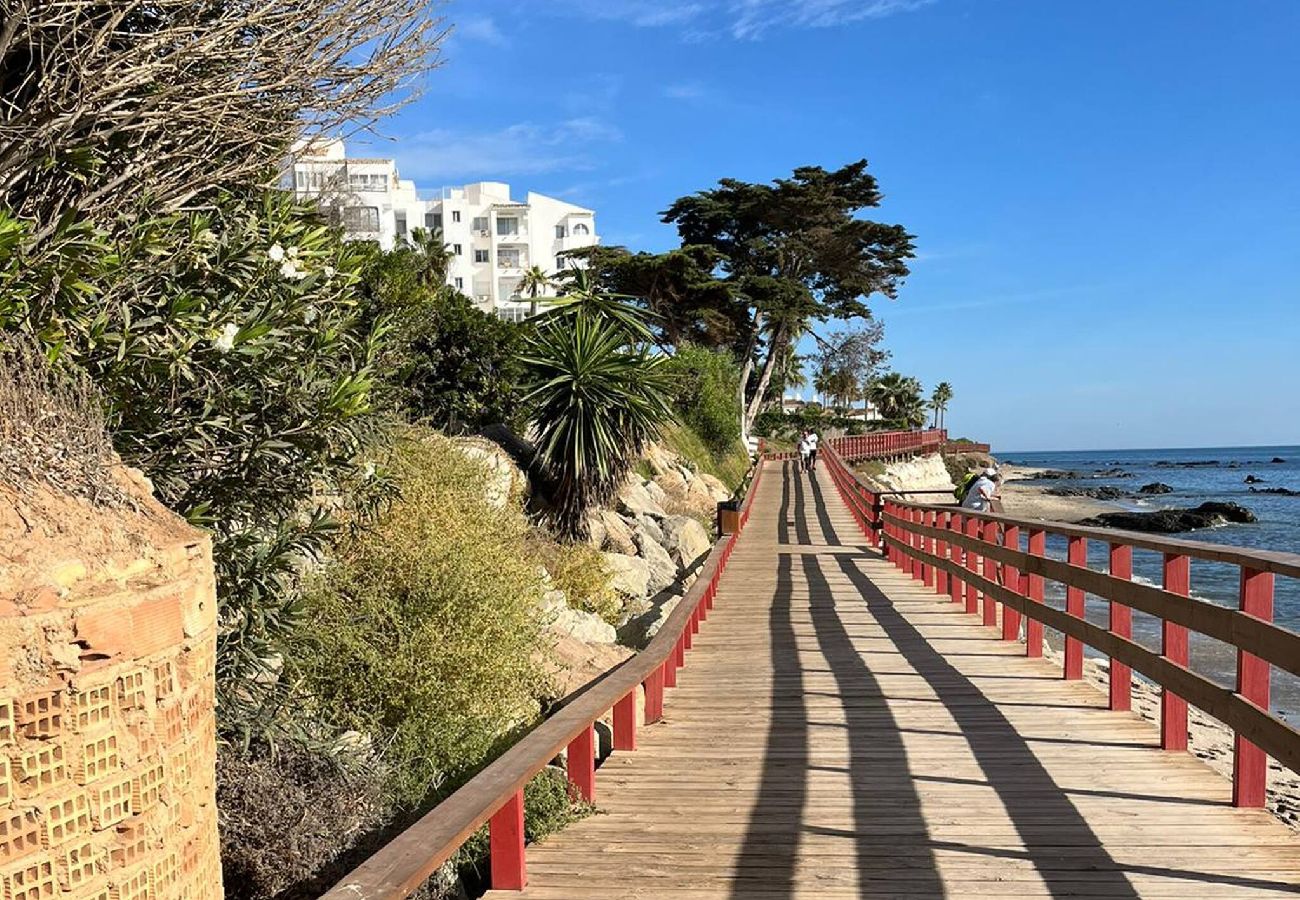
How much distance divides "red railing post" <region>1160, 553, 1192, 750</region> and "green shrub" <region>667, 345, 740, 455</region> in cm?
2850

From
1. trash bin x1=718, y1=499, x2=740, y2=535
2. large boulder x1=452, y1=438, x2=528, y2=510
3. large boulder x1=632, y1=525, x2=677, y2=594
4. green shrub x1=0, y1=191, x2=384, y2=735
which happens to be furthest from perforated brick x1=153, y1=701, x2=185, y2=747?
trash bin x1=718, y1=499, x2=740, y2=535

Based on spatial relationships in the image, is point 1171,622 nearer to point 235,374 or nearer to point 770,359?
point 235,374

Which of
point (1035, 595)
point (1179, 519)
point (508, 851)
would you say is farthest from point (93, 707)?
point (1179, 519)

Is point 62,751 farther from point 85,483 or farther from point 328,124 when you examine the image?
point 328,124

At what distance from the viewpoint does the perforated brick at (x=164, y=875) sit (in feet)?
9.81

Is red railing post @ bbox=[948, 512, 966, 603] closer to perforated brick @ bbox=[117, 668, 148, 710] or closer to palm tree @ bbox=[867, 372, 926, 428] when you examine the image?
perforated brick @ bbox=[117, 668, 148, 710]

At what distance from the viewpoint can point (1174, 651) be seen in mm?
5551

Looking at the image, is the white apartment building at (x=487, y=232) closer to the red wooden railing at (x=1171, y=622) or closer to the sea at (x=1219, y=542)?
the sea at (x=1219, y=542)

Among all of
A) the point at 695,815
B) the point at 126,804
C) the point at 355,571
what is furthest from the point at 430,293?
the point at 126,804

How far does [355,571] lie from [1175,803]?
225 inches

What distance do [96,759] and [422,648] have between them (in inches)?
186

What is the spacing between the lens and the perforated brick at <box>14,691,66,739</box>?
2629 mm

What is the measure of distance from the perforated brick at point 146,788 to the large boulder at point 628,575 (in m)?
11.6

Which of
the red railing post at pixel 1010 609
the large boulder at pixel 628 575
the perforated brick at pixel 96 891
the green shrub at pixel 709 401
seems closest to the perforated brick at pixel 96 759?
the perforated brick at pixel 96 891
